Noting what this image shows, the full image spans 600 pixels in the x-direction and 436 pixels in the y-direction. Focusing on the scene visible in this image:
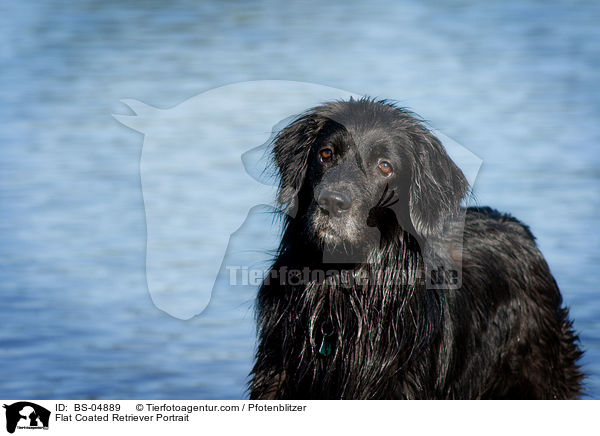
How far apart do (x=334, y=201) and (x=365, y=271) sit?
21.4 inches

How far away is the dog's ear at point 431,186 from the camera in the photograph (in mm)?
5477

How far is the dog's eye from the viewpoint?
5422 millimetres

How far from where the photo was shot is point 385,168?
17.8ft

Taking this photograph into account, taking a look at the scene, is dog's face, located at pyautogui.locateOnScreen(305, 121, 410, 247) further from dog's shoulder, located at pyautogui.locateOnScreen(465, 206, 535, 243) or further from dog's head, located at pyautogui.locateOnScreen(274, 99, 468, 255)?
dog's shoulder, located at pyautogui.locateOnScreen(465, 206, 535, 243)

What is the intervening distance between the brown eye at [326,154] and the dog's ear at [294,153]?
156 millimetres

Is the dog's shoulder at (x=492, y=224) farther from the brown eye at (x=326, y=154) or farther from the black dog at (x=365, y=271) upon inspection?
the brown eye at (x=326, y=154)
